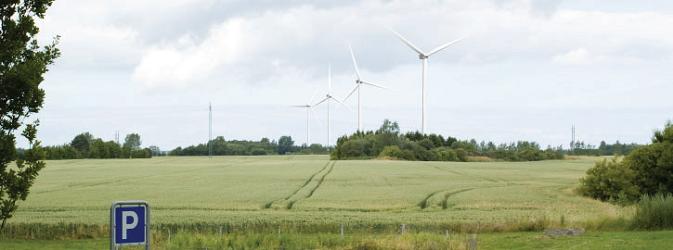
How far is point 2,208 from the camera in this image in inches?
861

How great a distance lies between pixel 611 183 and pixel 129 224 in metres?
48.5

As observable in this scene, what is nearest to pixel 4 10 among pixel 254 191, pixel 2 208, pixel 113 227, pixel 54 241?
pixel 2 208

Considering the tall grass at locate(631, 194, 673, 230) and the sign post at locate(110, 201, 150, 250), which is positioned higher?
the sign post at locate(110, 201, 150, 250)

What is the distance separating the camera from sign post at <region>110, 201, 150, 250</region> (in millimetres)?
14695

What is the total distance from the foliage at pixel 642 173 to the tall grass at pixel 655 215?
22395 millimetres

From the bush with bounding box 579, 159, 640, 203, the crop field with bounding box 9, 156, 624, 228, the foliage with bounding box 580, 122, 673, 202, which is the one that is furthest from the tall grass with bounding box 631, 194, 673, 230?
the foliage with bounding box 580, 122, 673, 202

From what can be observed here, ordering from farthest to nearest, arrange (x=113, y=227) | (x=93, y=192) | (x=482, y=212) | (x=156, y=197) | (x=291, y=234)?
(x=93, y=192)
(x=156, y=197)
(x=482, y=212)
(x=291, y=234)
(x=113, y=227)

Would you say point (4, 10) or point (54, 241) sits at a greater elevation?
point (4, 10)

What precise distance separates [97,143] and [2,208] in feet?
532

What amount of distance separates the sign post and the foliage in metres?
44.8

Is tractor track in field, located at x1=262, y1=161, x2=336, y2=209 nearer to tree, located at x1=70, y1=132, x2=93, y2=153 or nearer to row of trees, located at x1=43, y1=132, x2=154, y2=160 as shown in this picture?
row of trees, located at x1=43, y1=132, x2=154, y2=160

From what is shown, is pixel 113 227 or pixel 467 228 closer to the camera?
pixel 113 227

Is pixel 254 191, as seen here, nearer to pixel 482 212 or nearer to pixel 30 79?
pixel 482 212

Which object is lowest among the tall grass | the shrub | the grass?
the grass
